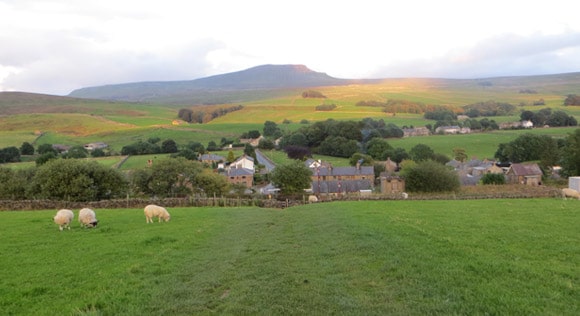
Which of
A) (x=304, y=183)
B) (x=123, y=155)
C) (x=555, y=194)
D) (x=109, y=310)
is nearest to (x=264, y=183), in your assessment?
(x=304, y=183)

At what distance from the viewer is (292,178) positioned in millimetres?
57562

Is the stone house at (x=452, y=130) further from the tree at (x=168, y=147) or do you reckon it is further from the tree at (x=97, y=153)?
the tree at (x=97, y=153)

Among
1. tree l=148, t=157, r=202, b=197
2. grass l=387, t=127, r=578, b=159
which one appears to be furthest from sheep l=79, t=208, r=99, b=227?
grass l=387, t=127, r=578, b=159

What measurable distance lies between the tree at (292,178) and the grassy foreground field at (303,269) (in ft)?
126

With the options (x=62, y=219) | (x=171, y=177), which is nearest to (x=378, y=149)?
(x=171, y=177)

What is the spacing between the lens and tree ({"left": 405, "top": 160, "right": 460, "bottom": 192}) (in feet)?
177

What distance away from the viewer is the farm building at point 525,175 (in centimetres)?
6800

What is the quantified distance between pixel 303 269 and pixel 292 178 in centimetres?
4606

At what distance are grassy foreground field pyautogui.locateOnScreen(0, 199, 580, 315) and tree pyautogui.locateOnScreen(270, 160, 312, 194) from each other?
1510 inches

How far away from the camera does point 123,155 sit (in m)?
102

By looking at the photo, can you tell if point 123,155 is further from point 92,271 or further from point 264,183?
point 92,271

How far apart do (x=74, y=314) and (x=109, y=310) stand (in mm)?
641

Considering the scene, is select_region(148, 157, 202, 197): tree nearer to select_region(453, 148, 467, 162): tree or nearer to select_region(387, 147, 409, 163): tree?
select_region(387, 147, 409, 163): tree

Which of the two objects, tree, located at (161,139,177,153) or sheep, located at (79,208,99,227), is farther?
tree, located at (161,139,177,153)
